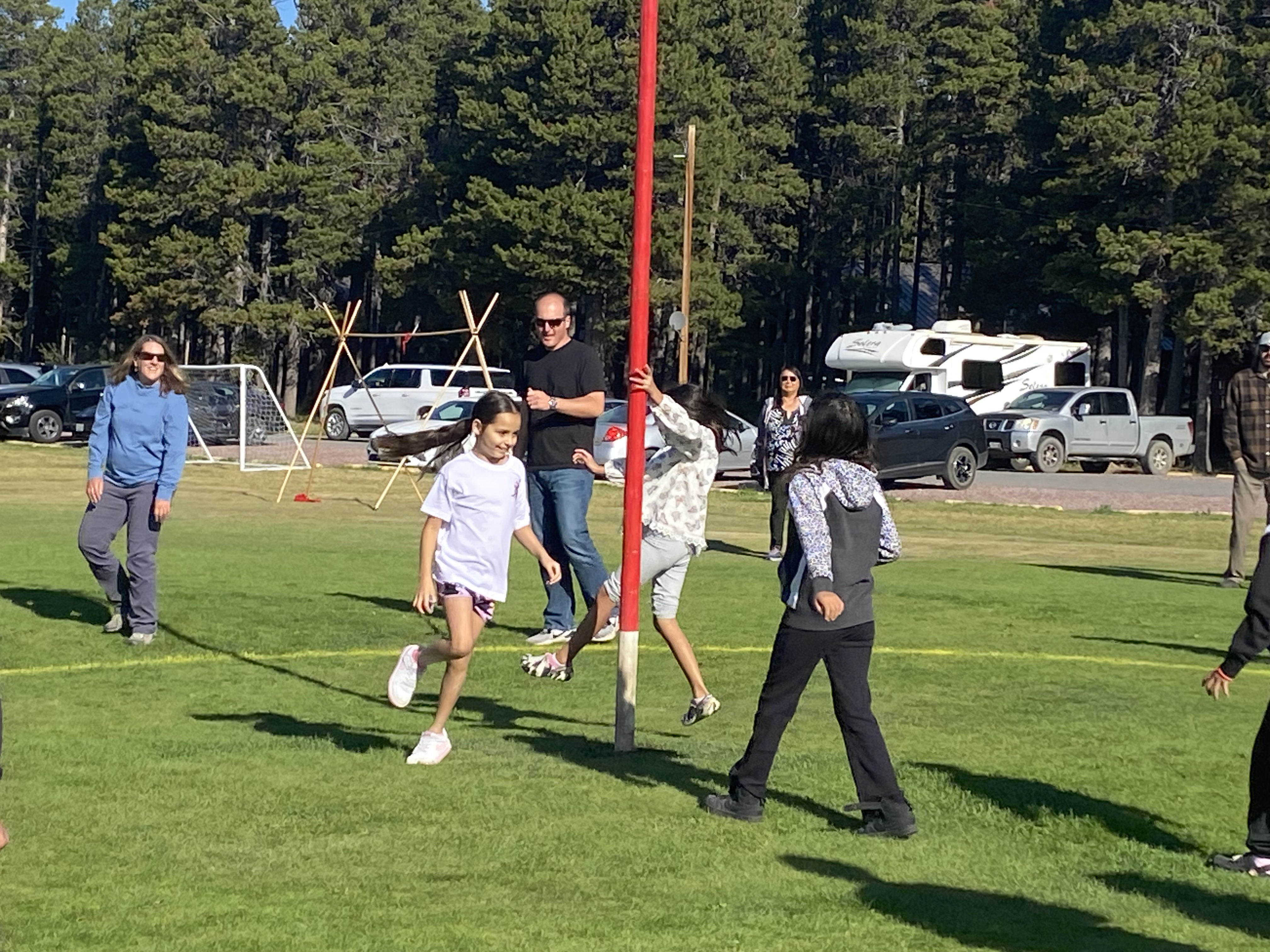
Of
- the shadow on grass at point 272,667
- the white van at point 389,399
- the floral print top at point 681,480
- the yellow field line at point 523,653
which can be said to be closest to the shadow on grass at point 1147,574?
Result: the yellow field line at point 523,653

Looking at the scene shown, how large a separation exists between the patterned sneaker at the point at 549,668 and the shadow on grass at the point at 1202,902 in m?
4.18

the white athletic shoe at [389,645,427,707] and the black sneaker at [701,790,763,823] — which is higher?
the white athletic shoe at [389,645,427,707]

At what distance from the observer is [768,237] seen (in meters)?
63.2

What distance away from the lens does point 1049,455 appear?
3503 centimetres

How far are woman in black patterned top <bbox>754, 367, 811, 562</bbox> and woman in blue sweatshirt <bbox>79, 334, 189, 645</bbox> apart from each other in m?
6.03

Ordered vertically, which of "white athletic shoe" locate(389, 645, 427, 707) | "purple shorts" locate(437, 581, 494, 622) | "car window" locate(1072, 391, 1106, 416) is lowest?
"white athletic shoe" locate(389, 645, 427, 707)

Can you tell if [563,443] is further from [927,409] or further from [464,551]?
[927,409]

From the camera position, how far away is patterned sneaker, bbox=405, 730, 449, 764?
732 centimetres

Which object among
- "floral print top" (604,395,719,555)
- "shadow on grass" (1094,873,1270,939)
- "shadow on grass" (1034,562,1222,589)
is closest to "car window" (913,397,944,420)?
"shadow on grass" (1034,562,1222,589)

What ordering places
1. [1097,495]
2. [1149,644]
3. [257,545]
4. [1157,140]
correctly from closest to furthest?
[1149,644] < [257,545] < [1097,495] < [1157,140]

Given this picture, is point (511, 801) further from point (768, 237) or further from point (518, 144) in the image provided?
point (768, 237)

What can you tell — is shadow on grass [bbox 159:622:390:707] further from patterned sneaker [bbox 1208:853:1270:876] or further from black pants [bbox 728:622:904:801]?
patterned sneaker [bbox 1208:853:1270:876]

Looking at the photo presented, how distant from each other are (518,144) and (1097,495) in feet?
113

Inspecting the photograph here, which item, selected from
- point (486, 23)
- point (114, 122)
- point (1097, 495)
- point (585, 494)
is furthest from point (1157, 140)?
point (114, 122)
